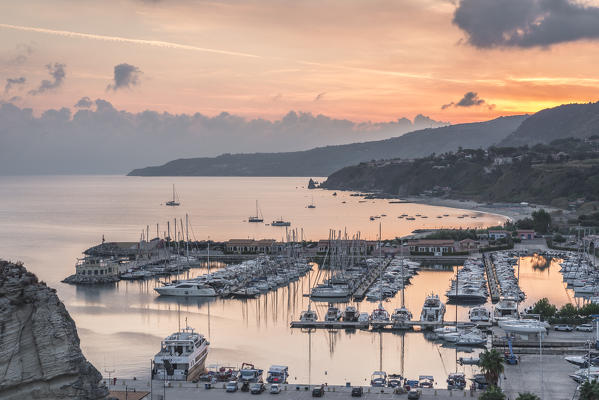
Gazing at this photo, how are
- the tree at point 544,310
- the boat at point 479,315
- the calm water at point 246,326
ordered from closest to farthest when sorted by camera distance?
the calm water at point 246,326
the tree at point 544,310
the boat at point 479,315

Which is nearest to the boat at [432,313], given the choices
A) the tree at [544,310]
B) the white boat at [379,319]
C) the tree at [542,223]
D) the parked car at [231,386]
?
the white boat at [379,319]

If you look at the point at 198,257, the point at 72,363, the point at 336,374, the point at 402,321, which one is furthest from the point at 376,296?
the point at 72,363

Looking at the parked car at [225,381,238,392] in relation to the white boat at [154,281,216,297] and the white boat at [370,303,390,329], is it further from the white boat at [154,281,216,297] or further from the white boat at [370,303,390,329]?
the white boat at [154,281,216,297]

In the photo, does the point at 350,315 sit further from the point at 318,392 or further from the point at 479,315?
the point at 318,392

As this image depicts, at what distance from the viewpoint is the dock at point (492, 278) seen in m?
36.8

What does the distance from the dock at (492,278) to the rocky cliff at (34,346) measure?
28.0 metres

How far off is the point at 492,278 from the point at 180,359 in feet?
80.9

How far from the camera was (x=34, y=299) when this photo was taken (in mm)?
11109

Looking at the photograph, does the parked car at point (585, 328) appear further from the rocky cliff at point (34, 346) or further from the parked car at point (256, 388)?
the rocky cliff at point (34, 346)

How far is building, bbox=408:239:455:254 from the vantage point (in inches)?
2101

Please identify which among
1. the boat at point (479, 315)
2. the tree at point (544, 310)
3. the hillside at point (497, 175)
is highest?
the hillside at point (497, 175)

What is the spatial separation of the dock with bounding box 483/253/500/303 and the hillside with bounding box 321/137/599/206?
151 ft

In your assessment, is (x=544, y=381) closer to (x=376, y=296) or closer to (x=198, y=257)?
(x=376, y=296)

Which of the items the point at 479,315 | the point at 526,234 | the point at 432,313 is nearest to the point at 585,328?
the point at 479,315
